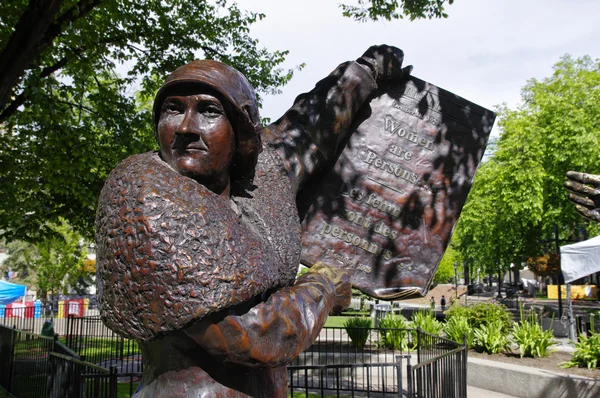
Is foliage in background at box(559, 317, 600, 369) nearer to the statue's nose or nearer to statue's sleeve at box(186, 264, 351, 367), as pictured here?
statue's sleeve at box(186, 264, 351, 367)

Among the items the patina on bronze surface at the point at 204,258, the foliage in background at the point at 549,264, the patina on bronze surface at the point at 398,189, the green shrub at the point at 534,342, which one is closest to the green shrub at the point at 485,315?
the green shrub at the point at 534,342

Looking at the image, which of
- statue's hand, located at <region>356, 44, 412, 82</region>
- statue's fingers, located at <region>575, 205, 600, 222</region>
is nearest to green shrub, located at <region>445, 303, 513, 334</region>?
statue's fingers, located at <region>575, 205, 600, 222</region>

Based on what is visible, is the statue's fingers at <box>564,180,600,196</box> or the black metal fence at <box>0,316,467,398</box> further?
the black metal fence at <box>0,316,467,398</box>

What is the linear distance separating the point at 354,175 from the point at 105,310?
5.55 ft

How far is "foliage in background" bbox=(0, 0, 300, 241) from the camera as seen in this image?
9.27 meters

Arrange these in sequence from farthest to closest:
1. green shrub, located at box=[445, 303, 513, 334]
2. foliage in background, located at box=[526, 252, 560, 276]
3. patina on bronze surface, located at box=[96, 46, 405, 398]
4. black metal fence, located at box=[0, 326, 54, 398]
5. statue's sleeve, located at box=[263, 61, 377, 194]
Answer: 1. foliage in background, located at box=[526, 252, 560, 276]
2. green shrub, located at box=[445, 303, 513, 334]
3. black metal fence, located at box=[0, 326, 54, 398]
4. statue's sleeve, located at box=[263, 61, 377, 194]
5. patina on bronze surface, located at box=[96, 46, 405, 398]

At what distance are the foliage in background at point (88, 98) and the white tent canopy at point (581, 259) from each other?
7712 millimetres

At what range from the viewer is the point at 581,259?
11000 millimetres

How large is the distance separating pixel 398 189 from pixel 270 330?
151 cm

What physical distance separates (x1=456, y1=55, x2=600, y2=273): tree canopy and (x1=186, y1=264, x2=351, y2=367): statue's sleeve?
816 inches

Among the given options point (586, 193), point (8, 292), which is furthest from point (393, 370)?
point (8, 292)

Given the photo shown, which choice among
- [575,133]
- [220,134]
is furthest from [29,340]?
[575,133]

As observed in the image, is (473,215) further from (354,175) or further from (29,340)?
(354,175)

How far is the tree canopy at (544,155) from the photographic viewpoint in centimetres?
2038
